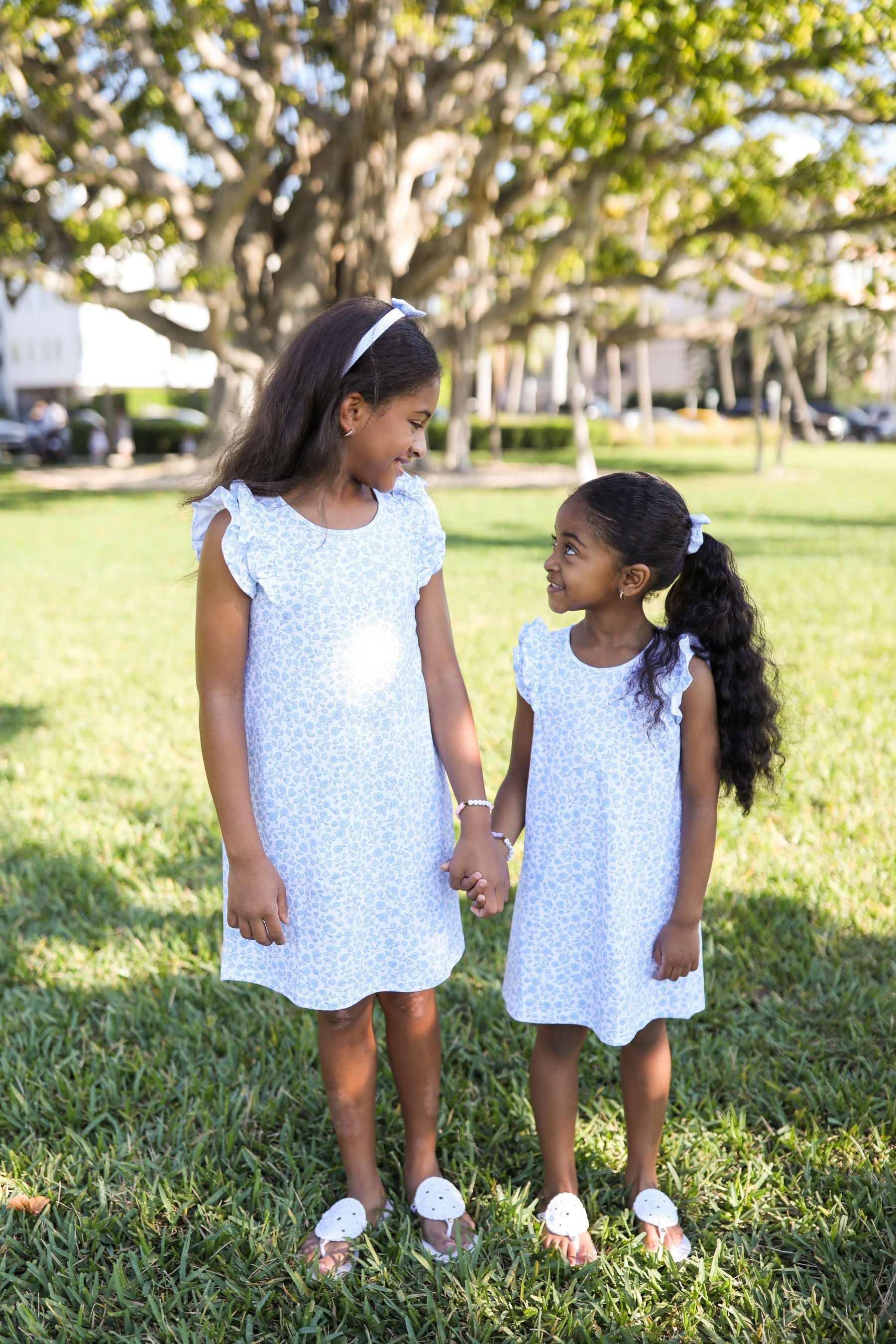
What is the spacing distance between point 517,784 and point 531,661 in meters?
0.26

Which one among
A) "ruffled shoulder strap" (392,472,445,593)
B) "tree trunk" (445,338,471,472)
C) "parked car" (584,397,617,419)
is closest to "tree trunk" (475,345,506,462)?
"parked car" (584,397,617,419)

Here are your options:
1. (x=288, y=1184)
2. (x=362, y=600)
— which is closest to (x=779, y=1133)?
(x=288, y=1184)

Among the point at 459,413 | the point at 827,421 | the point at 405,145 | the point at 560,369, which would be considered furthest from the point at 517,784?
the point at 560,369

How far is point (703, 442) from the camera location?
32875 mm

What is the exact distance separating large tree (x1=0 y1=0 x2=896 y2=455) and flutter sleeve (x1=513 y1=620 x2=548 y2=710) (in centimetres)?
1180

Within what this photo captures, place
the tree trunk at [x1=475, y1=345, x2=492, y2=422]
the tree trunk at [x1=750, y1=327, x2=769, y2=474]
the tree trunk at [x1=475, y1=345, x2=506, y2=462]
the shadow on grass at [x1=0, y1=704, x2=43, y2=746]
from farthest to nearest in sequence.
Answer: the tree trunk at [x1=475, y1=345, x2=492, y2=422]
the tree trunk at [x1=475, y1=345, x2=506, y2=462]
the tree trunk at [x1=750, y1=327, x2=769, y2=474]
the shadow on grass at [x1=0, y1=704, x2=43, y2=746]

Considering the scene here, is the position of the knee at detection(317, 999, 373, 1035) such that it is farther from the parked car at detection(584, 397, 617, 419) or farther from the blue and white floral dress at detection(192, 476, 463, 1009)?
the parked car at detection(584, 397, 617, 419)

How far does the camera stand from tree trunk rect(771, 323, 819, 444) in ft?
76.3

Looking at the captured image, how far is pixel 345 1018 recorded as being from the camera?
2068 millimetres

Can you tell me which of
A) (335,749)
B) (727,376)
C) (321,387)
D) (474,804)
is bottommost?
(474,804)

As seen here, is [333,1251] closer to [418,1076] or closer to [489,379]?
[418,1076]

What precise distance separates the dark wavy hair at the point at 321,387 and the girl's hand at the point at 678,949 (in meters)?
1.00

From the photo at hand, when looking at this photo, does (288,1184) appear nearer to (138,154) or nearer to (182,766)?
(182,766)

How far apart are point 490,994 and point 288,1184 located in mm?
851
